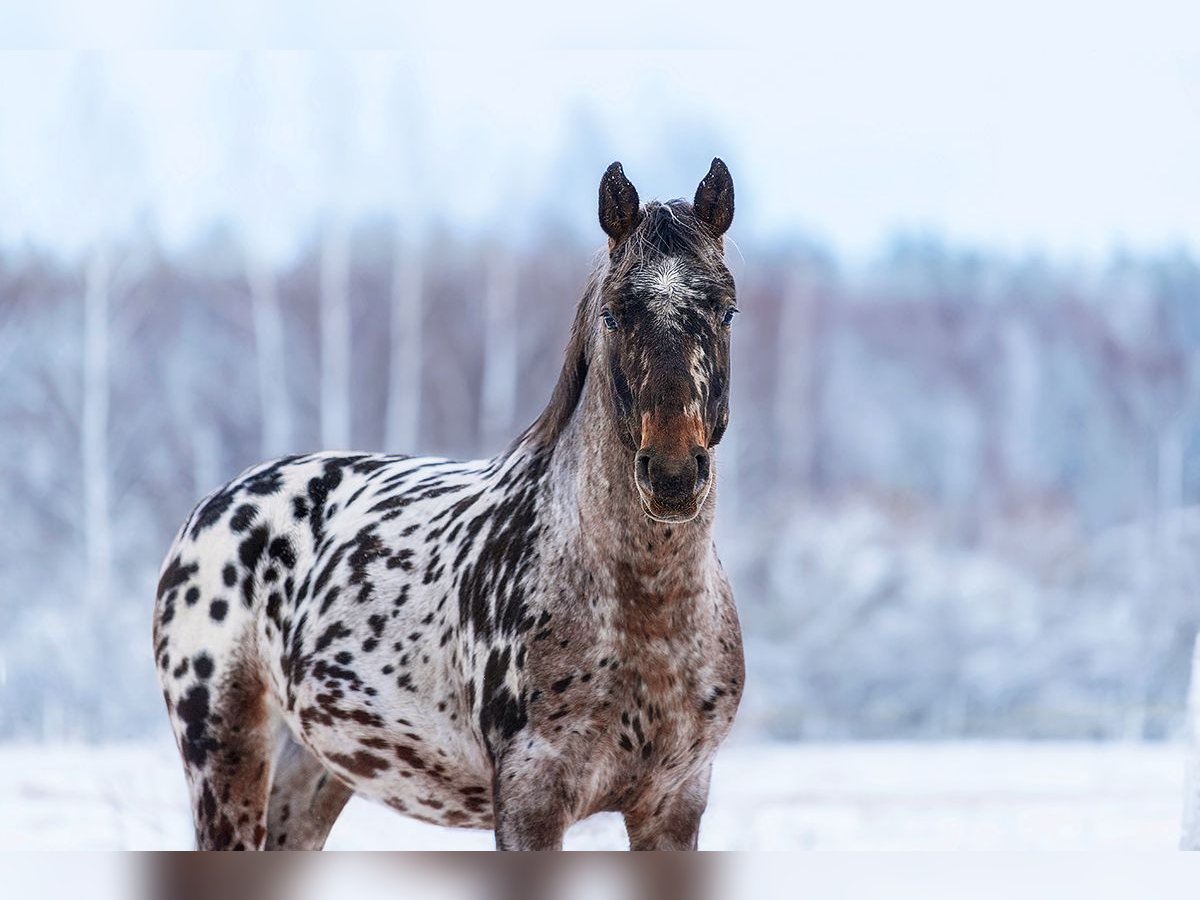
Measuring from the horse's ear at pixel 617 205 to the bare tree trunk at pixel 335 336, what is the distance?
11.4 ft

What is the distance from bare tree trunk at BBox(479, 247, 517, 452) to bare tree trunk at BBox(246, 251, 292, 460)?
72cm

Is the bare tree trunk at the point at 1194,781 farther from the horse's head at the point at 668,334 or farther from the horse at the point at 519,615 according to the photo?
the horse's head at the point at 668,334

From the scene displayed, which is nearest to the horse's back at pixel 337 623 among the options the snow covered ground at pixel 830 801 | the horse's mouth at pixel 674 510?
the horse's mouth at pixel 674 510

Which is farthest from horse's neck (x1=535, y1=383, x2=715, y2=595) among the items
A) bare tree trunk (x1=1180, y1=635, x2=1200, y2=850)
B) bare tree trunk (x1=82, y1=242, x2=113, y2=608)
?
bare tree trunk (x1=82, y1=242, x2=113, y2=608)

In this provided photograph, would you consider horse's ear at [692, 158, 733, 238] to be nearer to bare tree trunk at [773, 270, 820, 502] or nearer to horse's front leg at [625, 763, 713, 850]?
horse's front leg at [625, 763, 713, 850]

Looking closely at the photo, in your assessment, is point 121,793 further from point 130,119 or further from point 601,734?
point 601,734

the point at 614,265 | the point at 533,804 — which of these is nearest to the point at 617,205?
the point at 614,265

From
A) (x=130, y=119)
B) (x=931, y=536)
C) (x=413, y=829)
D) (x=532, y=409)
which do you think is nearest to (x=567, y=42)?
(x=532, y=409)

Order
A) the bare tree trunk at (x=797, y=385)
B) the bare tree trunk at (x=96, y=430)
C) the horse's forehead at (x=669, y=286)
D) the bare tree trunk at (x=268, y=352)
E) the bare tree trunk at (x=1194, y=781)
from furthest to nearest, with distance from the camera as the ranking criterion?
the bare tree trunk at (x=797, y=385) → the bare tree trunk at (x=268, y=352) → the bare tree trunk at (x=96, y=430) → the bare tree trunk at (x=1194, y=781) → the horse's forehead at (x=669, y=286)

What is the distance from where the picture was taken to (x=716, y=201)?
1.52 m

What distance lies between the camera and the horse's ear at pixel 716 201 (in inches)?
59.8

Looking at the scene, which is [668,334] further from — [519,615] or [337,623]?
[337,623]

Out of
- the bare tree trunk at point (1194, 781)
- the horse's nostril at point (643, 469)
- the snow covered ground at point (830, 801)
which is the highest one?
the horse's nostril at point (643, 469)

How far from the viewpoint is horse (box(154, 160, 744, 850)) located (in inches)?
53.9
